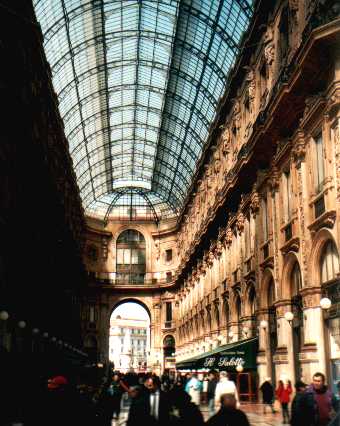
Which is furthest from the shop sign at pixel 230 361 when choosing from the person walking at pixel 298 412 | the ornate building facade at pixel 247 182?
the person walking at pixel 298 412

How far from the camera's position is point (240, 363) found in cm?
3070

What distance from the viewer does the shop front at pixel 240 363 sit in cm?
3097

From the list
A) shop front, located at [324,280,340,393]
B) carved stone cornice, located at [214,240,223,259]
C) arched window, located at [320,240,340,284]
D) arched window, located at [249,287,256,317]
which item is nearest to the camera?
shop front, located at [324,280,340,393]

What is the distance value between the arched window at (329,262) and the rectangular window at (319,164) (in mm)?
2189

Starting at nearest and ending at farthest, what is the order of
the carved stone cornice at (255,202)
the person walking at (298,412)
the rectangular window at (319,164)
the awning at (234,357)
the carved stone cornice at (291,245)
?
the person walking at (298,412) → the rectangular window at (319,164) → the carved stone cornice at (291,245) → the awning at (234,357) → the carved stone cornice at (255,202)

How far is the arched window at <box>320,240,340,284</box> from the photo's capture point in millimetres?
22141

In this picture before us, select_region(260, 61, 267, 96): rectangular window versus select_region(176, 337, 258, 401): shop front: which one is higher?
select_region(260, 61, 267, 96): rectangular window

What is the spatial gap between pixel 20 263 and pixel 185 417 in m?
24.0

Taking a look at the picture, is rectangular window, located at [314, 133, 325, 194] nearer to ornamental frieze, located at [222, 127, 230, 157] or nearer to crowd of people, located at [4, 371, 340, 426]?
crowd of people, located at [4, 371, 340, 426]

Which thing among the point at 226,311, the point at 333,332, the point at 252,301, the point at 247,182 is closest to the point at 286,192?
the point at 247,182

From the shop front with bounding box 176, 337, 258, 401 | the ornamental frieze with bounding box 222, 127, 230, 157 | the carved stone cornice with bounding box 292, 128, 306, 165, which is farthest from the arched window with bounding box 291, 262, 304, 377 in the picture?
the ornamental frieze with bounding box 222, 127, 230, 157

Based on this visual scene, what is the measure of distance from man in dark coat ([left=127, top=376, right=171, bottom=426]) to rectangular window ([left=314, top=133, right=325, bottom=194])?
1483 centimetres

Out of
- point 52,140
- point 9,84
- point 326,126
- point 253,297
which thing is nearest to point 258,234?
point 253,297

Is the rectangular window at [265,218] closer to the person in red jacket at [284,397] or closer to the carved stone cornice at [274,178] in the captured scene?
the carved stone cornice at [274,178]
